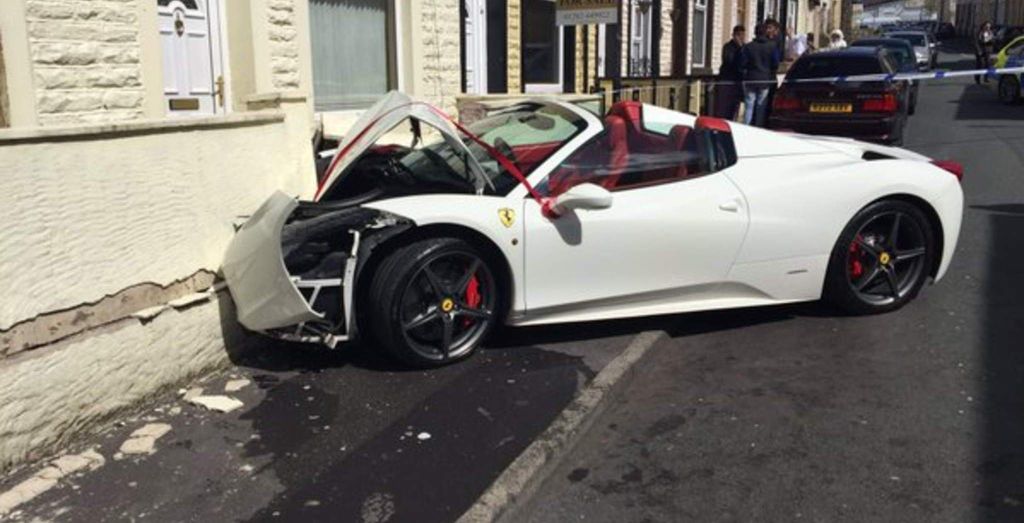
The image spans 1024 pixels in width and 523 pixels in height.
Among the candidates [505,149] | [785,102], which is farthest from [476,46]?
[505,149]

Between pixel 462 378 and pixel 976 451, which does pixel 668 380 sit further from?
pixel 976 451

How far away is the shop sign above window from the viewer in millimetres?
9359

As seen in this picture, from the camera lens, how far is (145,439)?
158 inches

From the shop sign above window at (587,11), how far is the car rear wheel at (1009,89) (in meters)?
15.6

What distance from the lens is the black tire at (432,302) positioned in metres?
4.56

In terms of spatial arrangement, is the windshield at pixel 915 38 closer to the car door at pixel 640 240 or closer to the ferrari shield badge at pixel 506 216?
the car door at pixel 640 240

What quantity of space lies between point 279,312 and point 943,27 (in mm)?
88840

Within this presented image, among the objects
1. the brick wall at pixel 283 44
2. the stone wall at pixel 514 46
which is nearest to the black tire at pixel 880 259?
the brick wall at pixel 283 44

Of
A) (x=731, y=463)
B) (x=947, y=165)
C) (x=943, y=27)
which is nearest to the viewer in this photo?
(x=731, y=463)

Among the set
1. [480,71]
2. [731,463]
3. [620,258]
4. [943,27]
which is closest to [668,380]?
[620,258]

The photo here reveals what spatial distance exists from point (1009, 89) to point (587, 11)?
16.6 metres

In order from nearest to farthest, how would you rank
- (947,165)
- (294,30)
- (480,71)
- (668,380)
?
(668,380) < (947,165) < (294,30) < (480,71)

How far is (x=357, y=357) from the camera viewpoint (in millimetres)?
5008

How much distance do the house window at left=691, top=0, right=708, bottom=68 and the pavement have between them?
1651cm
